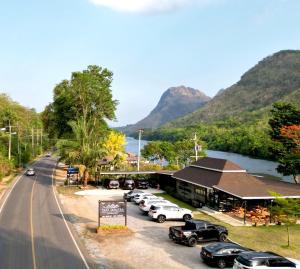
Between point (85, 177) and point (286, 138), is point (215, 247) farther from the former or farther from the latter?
point (286, 138)

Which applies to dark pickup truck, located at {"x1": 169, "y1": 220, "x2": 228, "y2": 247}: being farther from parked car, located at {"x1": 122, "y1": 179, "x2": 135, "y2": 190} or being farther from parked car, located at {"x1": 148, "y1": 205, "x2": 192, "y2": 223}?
parked car, located at {"x1": 122, "y1": 179, "x2": 135, "y2": 190}

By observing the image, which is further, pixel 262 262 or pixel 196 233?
pixel 196 233

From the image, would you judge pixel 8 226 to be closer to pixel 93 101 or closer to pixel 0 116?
pixel 93 101

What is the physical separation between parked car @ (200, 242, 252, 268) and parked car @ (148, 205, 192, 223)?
12169mm

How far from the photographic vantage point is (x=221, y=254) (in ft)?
78.4

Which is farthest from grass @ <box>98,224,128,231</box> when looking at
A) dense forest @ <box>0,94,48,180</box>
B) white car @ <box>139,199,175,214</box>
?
dense forest @ <box>0,94,48,180</box>

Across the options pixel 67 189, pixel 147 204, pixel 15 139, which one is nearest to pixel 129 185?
pixel 67 189

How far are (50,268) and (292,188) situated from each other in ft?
91.0

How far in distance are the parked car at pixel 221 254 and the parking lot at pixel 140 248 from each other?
2.18 ft

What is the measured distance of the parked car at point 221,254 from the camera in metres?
23.8

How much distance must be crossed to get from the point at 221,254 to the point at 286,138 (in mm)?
48840

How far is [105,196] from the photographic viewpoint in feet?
171

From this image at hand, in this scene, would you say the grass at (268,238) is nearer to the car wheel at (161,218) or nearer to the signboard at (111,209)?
the car wheel at (161,218)

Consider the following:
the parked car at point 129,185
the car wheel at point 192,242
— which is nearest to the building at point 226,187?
the car wheel at point 192,242
